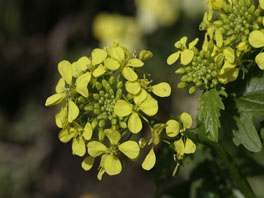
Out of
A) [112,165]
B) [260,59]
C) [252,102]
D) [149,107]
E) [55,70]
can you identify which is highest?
[260,59]

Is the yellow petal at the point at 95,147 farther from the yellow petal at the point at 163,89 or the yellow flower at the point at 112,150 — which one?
the yellow petal at the point at 163,89

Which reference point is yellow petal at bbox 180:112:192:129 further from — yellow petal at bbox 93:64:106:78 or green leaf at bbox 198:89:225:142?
yellow petal at bbox 93:64:106:78

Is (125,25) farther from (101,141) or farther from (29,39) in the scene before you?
(101,141)

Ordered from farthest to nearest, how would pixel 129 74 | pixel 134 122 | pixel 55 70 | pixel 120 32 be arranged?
pixel 55 70, pixel 120 32, pixel 129 74, pixel 134 122

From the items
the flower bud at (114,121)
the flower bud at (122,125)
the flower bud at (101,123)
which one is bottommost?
the flower bud at (101,123)

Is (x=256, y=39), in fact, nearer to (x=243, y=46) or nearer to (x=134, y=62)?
(x=243, y=46)

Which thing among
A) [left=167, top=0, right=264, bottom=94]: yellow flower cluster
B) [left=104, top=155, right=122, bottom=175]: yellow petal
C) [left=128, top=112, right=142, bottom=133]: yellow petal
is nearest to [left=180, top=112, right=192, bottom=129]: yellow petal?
[left=167, top=0, right=264, bottom=94]: yellow flower cluster

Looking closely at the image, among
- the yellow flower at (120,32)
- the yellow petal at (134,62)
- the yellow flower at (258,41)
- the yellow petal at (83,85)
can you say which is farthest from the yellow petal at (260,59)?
the yellow flower at (120,32)

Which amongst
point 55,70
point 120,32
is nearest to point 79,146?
point 120,32

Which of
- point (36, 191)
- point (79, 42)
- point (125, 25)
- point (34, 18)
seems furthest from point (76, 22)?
point (36, 191)
